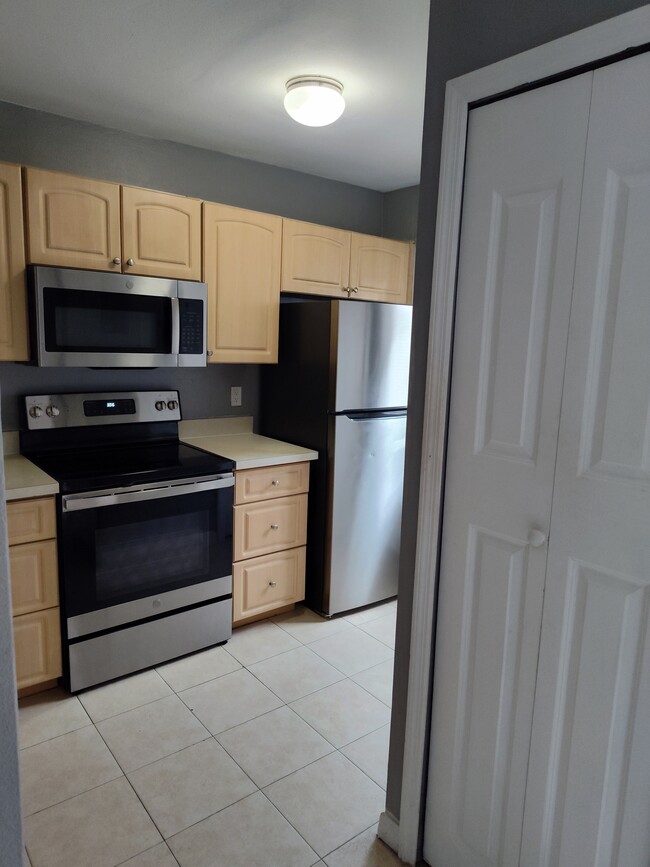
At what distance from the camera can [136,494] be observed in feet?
7.72

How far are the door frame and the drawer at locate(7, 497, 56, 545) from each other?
1.44 meters

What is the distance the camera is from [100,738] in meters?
2.09

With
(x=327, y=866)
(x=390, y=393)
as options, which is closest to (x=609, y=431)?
(x=327, y=866)

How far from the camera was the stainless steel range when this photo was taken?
2.28 m

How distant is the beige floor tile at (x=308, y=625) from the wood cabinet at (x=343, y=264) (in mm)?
1691

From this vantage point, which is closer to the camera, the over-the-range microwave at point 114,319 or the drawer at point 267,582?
the over-the-range microwave at point 114,319

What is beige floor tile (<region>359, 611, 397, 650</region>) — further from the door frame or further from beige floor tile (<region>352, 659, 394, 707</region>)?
the door frame

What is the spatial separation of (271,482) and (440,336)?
1555 millimetres

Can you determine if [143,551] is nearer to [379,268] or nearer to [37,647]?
[37,647]

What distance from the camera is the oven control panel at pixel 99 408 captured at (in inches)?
102

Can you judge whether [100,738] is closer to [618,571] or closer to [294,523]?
→ [294,523]

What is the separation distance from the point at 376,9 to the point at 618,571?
1662 millimetres

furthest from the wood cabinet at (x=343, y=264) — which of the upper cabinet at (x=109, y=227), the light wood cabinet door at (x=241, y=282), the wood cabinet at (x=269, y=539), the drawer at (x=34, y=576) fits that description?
the drawer at (x=34, y=576)

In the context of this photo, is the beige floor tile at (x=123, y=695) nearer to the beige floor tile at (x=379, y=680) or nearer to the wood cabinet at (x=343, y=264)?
the beige floor tile at (x=379, y=680)
